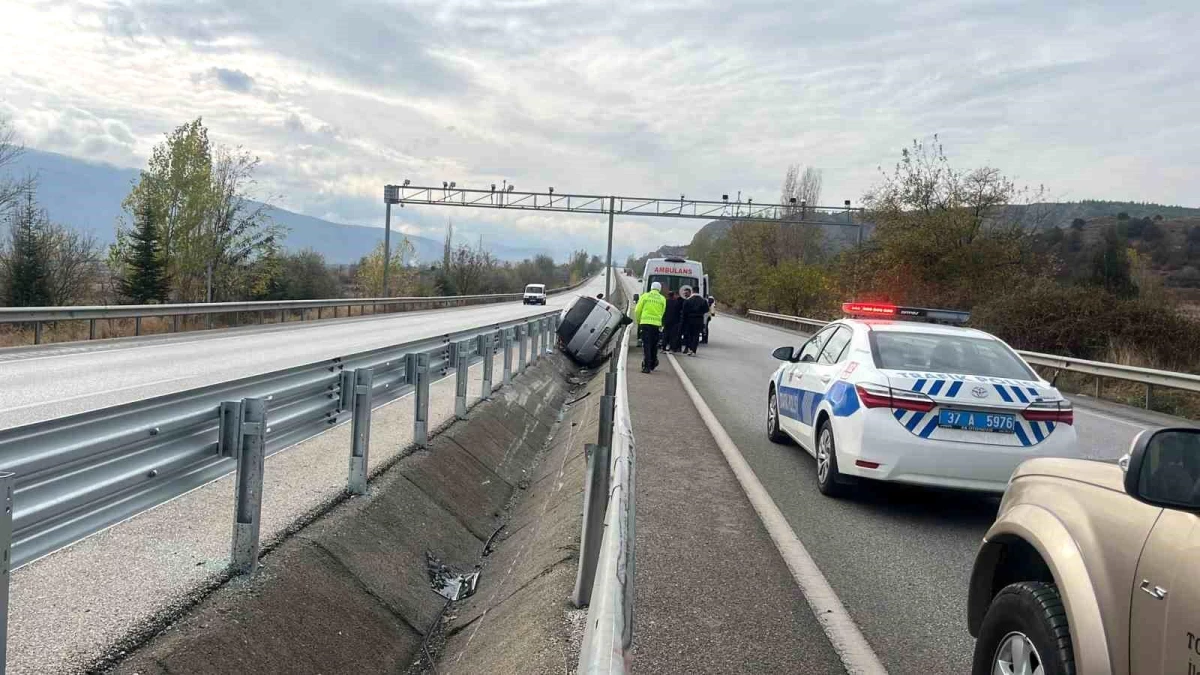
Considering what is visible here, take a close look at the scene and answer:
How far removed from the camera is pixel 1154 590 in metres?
2.47

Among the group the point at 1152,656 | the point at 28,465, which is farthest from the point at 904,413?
the point at 28,465

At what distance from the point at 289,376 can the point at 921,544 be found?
4406 millimetres

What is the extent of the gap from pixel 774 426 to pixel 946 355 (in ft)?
10.2

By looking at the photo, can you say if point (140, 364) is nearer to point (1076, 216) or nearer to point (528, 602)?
point (528, 602)

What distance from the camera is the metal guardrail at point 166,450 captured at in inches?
126

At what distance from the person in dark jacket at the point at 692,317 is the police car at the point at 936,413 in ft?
49.7

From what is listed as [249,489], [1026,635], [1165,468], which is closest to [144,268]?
[249,489]

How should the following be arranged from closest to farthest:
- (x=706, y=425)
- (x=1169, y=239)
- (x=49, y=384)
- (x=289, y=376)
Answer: (x=289, y=376), (x=706, y=425), (x=49, y=384), (x=1169, y=239)

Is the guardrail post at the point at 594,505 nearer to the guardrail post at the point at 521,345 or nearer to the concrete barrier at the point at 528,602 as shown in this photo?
the concrete barrier at the point at 528,602

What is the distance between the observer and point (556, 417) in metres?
14.7

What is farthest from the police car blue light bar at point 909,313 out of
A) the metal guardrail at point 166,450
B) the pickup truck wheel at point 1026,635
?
the pickup truck wheel at point 1026,635

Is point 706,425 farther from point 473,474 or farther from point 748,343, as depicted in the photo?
point 748,343

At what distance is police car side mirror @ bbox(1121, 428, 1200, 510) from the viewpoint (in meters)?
2.44

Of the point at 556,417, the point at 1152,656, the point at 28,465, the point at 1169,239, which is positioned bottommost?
the point at 556,417
